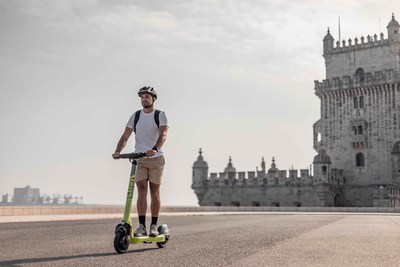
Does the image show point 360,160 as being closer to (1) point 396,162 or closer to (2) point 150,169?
(1) point 396,162

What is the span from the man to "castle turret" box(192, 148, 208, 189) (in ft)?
146

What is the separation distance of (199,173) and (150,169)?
44.9 metres

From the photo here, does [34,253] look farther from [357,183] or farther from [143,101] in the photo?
[357,183]

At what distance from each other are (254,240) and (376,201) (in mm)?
36512

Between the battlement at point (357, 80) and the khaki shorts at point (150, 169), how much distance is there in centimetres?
4295

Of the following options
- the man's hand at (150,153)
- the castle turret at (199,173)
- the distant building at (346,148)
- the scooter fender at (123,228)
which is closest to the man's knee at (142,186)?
the man's hand at (150,153)

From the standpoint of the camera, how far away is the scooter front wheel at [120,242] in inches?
231

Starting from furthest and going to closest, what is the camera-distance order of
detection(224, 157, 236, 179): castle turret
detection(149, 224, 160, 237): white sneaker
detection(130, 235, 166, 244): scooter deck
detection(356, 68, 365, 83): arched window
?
detection(224, 157, 236, 179): castle turret < detection(356, 68, 365, 83): arched window < detection(149, 224, 160, 237): white sneaker < detection(130, 235, 166, 244): scooter deck

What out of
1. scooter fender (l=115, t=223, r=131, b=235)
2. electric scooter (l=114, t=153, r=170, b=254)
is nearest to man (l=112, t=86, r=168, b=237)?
electric scooter (l=114, t=153, r=170, b=254)

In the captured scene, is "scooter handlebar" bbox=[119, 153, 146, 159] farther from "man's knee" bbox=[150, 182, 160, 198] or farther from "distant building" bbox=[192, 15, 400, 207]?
"distant building" bbox=[192, 15, 400, 207]

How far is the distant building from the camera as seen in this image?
44.9 meters

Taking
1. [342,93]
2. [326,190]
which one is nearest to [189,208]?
[326,190]

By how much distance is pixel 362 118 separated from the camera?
46.7m

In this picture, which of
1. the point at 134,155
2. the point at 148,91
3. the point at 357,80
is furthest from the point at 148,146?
the point at 357,80
